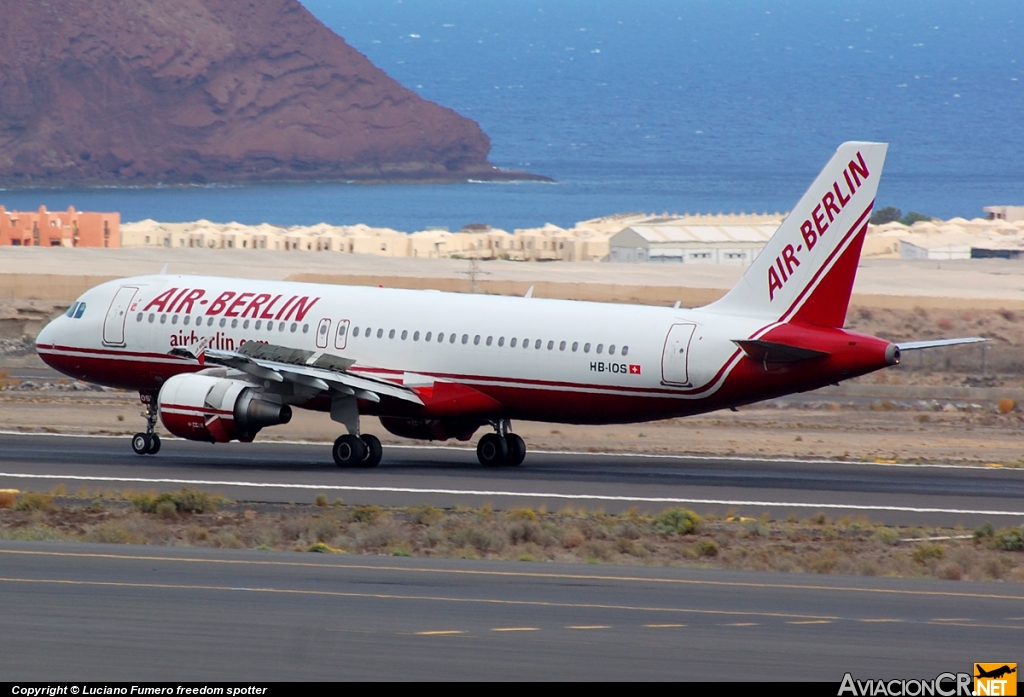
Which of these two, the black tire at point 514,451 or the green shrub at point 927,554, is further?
the black tire at point 514,451

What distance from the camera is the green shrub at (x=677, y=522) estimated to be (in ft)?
81.8

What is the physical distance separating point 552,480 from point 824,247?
6962mm

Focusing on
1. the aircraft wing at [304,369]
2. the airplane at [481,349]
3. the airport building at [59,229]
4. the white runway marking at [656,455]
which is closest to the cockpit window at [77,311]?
the airplane at [481,349]

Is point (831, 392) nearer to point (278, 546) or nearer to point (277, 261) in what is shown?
point (278, 546)

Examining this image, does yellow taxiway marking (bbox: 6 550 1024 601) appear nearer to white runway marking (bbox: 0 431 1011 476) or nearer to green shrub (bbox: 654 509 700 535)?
green shrub (bbox: 654 509 700 535)

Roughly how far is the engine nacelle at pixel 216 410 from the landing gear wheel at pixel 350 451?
1.30 metres

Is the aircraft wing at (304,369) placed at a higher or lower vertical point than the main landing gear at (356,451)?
higher

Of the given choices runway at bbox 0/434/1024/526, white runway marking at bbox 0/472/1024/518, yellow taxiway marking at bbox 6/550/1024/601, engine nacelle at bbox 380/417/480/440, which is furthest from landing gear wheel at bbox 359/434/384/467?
yellow taxiway marking at bbox 6/550/1024/601

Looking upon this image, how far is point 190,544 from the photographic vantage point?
2316 cm

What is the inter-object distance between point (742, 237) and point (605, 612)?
107m

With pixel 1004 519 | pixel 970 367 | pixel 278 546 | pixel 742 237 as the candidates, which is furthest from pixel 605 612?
pixel 742 237

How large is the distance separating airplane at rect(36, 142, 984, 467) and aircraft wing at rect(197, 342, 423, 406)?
41mm

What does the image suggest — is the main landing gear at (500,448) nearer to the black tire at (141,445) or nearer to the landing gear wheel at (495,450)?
the landing gear wheel at (495,450)

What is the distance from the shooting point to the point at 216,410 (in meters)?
32.8
